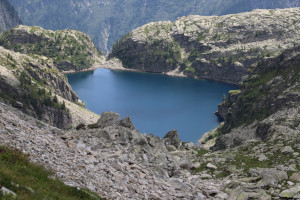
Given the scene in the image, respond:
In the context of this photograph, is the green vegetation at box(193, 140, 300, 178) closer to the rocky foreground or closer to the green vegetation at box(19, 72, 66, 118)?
the rocky foreground

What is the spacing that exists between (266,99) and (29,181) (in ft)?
370

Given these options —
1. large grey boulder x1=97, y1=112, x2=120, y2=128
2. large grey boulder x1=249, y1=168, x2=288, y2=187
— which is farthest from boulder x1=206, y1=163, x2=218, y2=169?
large grey boulder x1=97, y1=112, x2=120, y2=128

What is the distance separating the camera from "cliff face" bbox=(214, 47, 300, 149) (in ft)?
278

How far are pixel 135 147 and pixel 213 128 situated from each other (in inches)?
6277

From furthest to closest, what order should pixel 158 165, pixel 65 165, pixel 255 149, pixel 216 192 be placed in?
1. pixel 255 149
2. pixel 158 165
3. pixel 216 192
4. pixel 65 165

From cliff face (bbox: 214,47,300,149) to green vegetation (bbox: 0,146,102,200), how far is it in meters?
56.5

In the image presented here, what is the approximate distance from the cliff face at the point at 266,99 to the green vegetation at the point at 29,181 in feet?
186

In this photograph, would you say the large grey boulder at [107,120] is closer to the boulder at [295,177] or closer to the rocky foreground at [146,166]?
the rocky foreground at [146,166]

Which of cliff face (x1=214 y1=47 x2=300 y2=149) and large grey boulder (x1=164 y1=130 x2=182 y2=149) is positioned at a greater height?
cliff face (x1=214 y1=47 x2=300 y2=149)

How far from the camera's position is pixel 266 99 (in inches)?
4545

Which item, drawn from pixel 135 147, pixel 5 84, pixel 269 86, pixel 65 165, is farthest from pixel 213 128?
pixel 65 165

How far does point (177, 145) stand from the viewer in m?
55.6

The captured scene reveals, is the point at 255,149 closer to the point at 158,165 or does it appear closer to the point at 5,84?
the point at 158,165

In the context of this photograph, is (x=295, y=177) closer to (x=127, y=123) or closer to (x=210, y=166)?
(x=210, y=166)
